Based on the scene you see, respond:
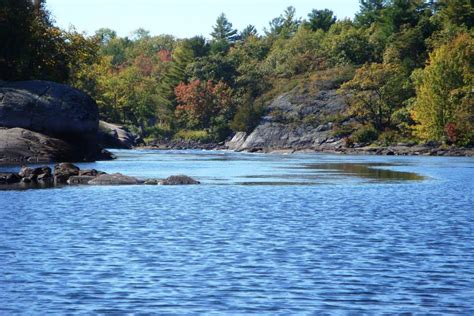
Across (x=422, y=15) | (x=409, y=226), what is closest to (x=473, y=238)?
(x=409, y=226)

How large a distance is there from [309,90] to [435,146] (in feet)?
134

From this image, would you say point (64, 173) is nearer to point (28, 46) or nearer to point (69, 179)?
point (69, 179)

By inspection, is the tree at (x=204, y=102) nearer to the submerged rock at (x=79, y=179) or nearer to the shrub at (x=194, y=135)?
the shrub at (x=194, y=135)

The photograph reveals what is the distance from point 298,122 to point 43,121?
7253 cm

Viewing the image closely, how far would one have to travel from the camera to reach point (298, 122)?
139 metres

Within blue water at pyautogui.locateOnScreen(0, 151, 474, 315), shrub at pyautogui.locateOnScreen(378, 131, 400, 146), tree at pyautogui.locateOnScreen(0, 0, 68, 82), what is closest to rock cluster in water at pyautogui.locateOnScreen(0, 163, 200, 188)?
blue water at pyautogui.locateOnScreen(0, 151, 474, 315)

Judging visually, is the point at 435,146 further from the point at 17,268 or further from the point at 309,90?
the point at 17,268

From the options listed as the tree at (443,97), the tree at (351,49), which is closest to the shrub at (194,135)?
the tree at (351,49)

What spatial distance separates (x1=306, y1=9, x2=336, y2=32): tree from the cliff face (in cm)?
4539

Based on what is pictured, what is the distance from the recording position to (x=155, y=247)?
25.3m

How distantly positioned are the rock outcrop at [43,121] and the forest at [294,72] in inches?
365

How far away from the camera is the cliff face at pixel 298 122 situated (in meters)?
134

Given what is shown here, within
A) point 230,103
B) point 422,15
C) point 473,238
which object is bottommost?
point 473,238

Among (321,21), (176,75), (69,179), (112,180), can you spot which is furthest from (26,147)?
(321,21)
